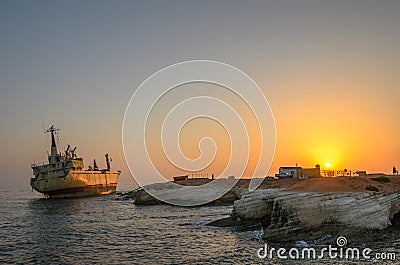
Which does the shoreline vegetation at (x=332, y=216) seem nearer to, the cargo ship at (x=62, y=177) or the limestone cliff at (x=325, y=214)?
the limestone cliff at (x=325, y=214)

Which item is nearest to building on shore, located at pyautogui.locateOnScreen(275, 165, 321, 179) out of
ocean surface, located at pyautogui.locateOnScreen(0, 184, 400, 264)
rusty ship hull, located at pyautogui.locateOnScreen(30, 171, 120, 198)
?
ocean surface, located at pyautogui.locateOnScreen(0, 184, 400, 264)

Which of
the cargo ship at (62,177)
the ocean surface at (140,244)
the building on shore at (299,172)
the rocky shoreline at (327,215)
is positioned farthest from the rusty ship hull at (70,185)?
the rocky shoreline at (327,215)

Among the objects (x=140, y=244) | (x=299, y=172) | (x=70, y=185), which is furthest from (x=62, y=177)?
(x=140, y=244)

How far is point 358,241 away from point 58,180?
9510cm

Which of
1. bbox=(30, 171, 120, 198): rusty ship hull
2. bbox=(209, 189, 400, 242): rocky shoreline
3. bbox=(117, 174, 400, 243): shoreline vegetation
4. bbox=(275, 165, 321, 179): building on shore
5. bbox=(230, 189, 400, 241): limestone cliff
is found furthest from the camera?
bbox=(30, 171, 120, 198): rusty ship hull

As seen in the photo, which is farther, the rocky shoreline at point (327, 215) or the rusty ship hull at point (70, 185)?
the rusty ship hull at point (70, 185)

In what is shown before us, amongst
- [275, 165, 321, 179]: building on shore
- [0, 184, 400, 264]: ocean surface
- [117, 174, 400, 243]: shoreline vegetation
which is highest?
[275, 165, 321, 179]: building on shore

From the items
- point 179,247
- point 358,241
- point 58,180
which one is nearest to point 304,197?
point 358,241

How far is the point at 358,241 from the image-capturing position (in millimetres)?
28609

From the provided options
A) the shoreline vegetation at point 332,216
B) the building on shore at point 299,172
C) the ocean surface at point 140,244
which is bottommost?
the ocean surface at point 140,244

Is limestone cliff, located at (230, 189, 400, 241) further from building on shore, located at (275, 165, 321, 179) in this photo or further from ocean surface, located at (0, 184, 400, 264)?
building on shore, located at (275, 165, 321, 179)

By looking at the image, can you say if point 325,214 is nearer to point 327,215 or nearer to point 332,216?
point 327,215

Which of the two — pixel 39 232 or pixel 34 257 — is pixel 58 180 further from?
pixel 34 257

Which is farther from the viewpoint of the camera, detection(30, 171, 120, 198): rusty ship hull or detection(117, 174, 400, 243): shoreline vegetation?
detection(30, 171, 120, 198): rusty ship hull
